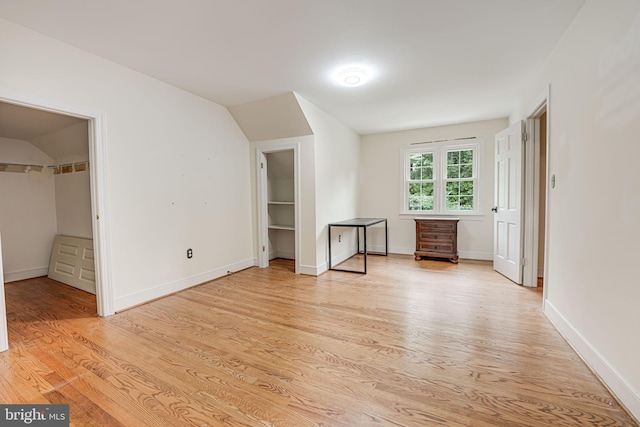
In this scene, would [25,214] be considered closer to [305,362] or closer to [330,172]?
[330,172]

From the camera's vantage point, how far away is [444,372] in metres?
1.69

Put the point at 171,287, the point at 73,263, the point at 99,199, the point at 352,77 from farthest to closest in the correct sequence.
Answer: the point at 73,263, the point at 171,287, the point at 352,77, the point at 99,199

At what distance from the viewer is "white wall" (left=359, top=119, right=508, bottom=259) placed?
15.2 feet

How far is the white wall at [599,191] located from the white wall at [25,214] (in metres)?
6.02

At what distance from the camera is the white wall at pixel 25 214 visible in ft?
11.9

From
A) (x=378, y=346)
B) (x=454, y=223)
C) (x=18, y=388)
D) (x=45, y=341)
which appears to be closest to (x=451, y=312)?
(x=378, y=346)

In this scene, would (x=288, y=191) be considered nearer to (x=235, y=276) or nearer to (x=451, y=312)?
(x=235, y=276)

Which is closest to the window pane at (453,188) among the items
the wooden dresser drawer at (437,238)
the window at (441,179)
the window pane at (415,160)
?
the window at (441,179)

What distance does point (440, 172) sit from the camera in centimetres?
496

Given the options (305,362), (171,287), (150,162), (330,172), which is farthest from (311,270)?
(150,162)

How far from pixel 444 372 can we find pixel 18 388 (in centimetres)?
251

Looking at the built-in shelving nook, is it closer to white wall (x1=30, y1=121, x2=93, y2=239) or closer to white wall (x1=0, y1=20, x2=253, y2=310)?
white wall (x1=0, y1=20, x2=253, y2=310)

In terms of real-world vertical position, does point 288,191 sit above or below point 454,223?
above

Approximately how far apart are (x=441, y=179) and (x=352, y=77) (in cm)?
295
